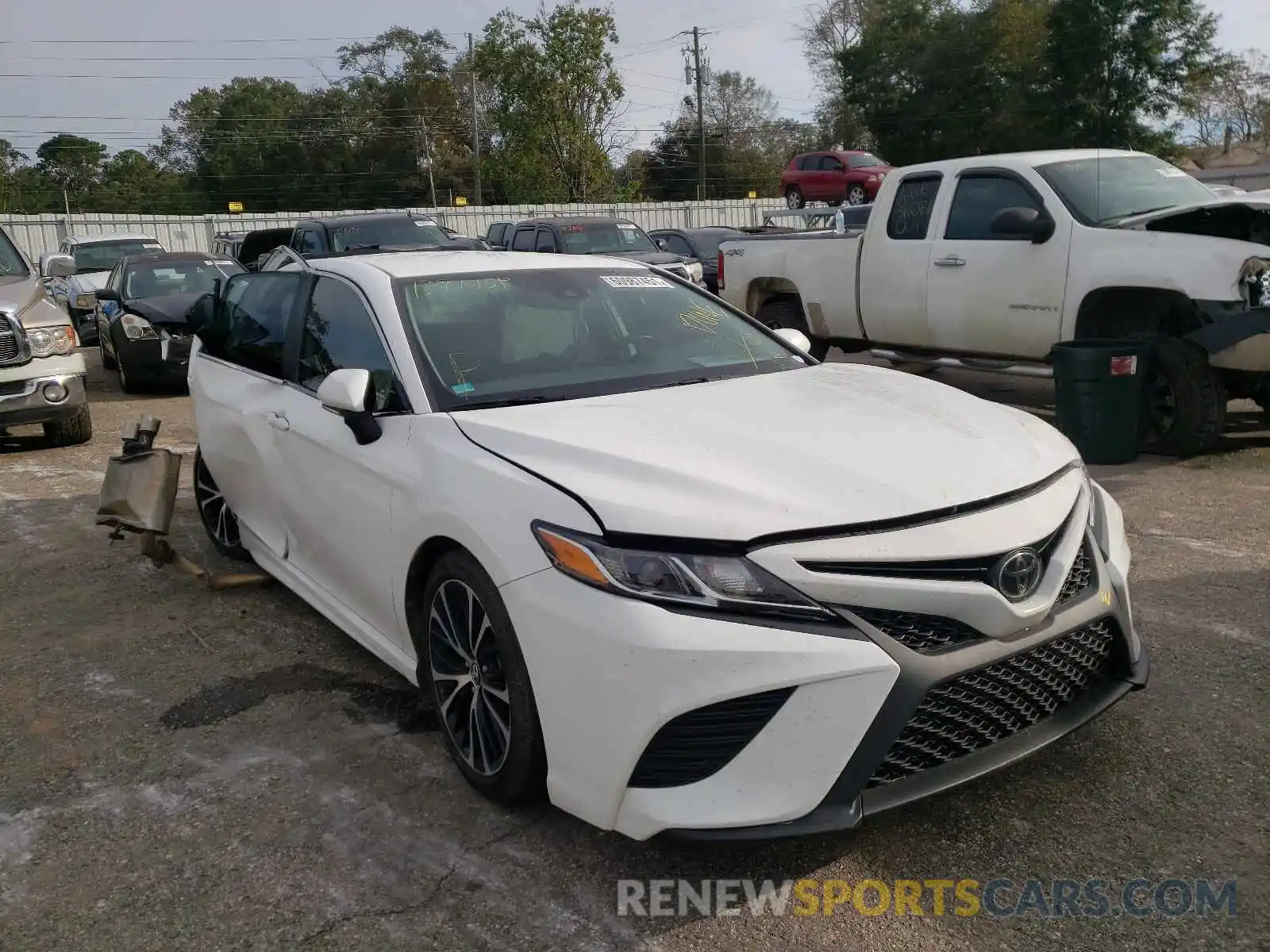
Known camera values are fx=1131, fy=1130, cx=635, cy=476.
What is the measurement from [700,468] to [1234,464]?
5.68m

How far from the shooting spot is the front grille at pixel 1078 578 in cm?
299

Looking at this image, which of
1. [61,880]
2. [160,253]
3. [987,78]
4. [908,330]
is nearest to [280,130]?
[987,78]

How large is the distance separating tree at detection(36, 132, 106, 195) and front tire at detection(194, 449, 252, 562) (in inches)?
2790

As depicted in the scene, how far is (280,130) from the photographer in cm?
6581

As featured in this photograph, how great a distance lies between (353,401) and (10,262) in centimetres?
820

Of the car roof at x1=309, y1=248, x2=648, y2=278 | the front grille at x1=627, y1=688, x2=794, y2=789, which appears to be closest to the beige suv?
the car roof at x1=309, y1=248, x2=648, y2=278

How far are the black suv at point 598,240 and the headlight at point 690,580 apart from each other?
13107 millimetres

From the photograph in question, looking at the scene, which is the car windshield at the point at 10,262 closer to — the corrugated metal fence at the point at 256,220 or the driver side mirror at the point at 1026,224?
the driver side mirror at the point at 1026,224

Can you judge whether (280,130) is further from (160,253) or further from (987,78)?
(160,253)

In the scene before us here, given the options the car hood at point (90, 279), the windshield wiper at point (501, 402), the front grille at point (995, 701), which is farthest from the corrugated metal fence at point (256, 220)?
the front grille at point (995, 701)

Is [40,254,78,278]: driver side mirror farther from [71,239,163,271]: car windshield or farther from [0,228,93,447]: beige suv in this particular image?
[71,239,163,271]: car windshield

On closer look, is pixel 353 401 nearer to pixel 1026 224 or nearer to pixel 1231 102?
pixel 1026 224

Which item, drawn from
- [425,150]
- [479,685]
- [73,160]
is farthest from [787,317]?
[73,160]

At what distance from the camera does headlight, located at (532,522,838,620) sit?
263cm
